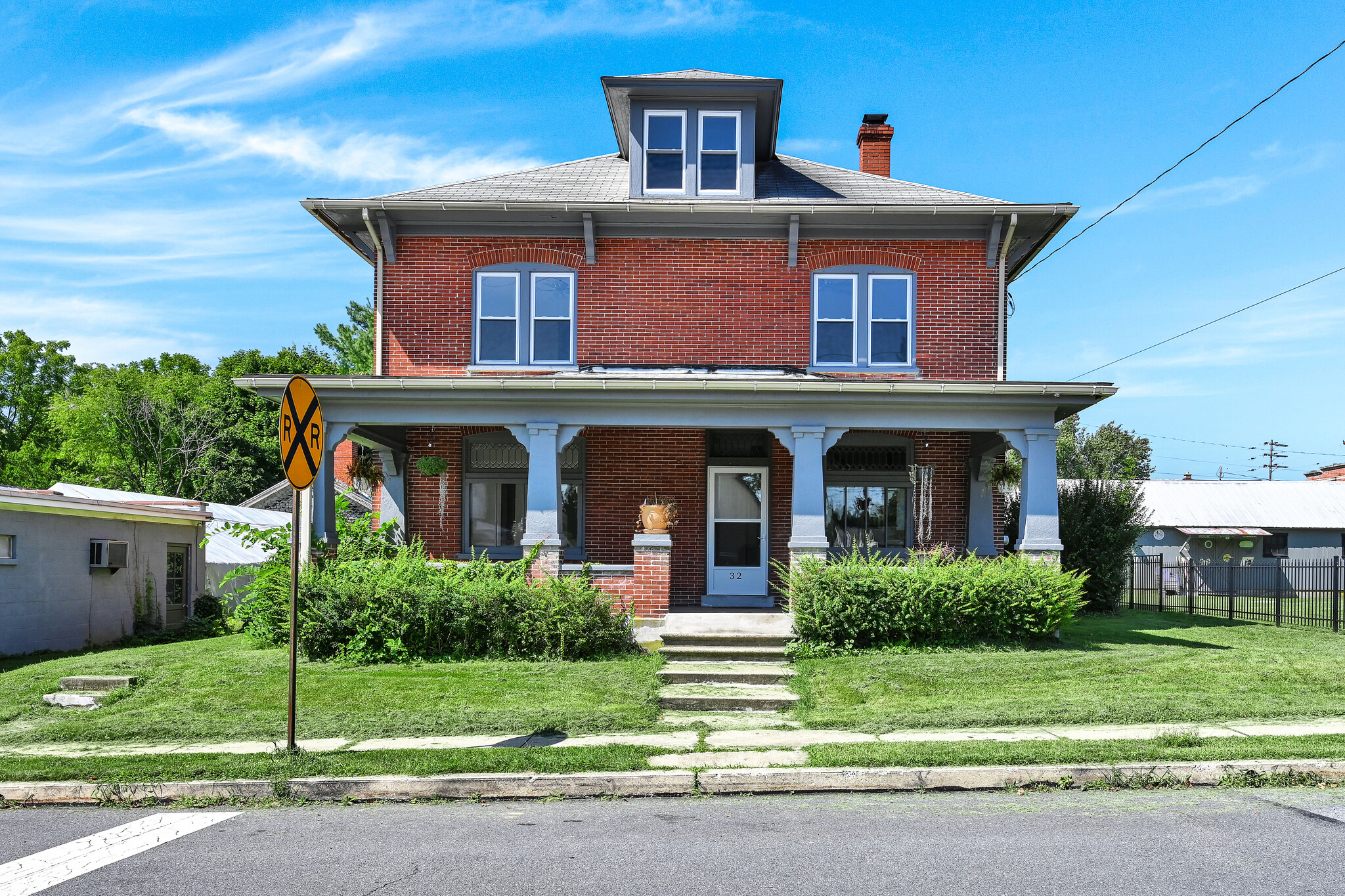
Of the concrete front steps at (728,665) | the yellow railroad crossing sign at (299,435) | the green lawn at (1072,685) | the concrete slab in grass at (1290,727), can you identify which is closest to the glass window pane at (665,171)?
the concrete front steps at (728,665)

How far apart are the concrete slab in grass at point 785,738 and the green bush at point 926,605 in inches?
142

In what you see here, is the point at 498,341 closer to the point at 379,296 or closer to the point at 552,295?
the point at 552,295

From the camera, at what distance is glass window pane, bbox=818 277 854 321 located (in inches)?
664

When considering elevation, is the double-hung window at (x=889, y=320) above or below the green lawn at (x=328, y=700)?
above

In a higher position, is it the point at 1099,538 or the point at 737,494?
the point at 737,494

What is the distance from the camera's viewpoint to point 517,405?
1414cm

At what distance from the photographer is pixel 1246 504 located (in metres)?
46.4

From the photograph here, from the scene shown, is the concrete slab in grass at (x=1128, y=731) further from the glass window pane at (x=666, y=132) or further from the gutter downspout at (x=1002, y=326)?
the glass window pane at (x=666, y=132)

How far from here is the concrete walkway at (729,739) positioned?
316 inches

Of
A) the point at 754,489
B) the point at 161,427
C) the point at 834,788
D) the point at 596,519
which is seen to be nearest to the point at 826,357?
the point at 754,489

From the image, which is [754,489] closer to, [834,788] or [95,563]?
[834,788]

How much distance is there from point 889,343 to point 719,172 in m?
4.22

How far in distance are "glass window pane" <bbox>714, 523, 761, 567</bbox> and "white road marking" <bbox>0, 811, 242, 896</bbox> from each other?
1070 centimetres

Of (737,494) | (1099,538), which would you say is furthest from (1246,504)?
(737,494)
